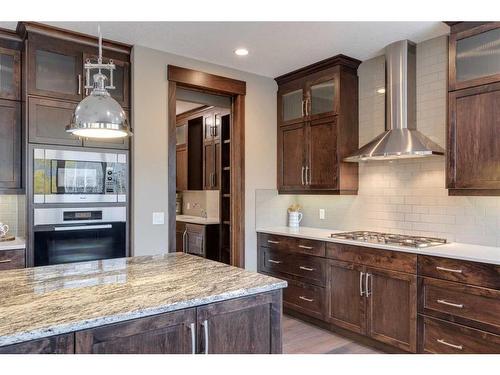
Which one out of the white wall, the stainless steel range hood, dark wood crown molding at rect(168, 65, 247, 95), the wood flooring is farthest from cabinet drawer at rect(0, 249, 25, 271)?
the stainless steel range hood

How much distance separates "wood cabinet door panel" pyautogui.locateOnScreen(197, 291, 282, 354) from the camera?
159cm

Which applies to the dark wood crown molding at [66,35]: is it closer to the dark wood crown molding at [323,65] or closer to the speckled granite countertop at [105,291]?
the dark wood crown molding at [323,65]

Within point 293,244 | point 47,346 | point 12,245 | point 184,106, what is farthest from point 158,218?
point 184,106

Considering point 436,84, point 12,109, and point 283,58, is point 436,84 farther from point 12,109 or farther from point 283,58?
point 12,109

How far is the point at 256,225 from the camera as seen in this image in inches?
170

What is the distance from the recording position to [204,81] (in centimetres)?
382

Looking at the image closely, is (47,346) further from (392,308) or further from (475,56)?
(475,56)

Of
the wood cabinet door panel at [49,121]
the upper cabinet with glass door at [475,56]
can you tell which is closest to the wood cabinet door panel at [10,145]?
the wood cabinet door panel at [49,121]

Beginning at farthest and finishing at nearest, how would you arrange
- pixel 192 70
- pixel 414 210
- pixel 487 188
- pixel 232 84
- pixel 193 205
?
1. pixel 193 205
2. pixel 232 84
3. pixel 192 70
4. pixel 414 210
5. pixel 487 188

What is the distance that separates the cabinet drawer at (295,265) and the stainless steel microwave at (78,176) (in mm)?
1755

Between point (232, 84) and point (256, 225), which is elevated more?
point (232, 84)

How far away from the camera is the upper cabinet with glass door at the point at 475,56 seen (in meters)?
2.67
